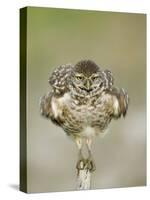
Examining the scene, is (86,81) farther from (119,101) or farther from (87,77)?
(119,101)

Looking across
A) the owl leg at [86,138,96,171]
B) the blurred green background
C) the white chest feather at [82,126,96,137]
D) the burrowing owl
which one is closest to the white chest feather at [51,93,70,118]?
the burrowing owl

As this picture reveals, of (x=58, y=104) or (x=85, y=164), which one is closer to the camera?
(x=58, y=104)

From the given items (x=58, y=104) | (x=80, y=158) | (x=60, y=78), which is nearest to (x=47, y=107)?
(x=58, y=104)

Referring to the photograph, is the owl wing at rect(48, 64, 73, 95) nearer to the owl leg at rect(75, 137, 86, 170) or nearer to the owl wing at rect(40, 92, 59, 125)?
the owl wing at rect(40, 92, 59, 125)

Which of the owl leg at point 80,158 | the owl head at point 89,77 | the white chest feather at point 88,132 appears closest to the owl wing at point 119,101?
the owl head at point 89,77

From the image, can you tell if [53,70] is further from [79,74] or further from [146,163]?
[146,163]

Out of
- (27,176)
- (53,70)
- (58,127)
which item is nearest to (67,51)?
(53,70)
